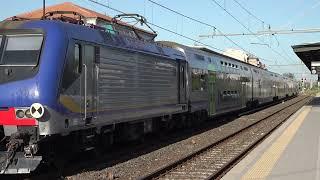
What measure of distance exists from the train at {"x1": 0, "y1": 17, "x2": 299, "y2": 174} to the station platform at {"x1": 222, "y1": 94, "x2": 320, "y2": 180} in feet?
9.95

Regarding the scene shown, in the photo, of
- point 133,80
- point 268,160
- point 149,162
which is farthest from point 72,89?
point 268,160

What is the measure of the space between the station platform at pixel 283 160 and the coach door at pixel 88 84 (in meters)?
3.03

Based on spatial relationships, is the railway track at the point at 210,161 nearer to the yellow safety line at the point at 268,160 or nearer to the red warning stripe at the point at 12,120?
the yellow safety line at the point at 268,160

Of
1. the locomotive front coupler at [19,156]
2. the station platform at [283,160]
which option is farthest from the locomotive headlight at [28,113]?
the station platform at [283,160]

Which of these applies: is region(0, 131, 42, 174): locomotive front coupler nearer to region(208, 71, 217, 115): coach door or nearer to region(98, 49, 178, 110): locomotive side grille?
region(98, 49, 178, 110): locomotive side grille

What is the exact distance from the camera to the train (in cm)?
911

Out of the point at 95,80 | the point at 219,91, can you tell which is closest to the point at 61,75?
the point at 95,80

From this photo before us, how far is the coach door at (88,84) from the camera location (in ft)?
34.0

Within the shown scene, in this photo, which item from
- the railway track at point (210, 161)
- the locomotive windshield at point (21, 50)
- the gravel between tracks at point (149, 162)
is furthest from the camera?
the railway track at point (210, 161)

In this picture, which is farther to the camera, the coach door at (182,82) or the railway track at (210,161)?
the coach door at (182,82)

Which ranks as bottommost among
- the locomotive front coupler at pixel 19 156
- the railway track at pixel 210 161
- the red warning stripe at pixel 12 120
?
the railway track at pixel 210 161

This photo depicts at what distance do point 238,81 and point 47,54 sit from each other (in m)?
21.4

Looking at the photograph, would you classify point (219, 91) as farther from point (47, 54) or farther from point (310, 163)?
point (47, 54)

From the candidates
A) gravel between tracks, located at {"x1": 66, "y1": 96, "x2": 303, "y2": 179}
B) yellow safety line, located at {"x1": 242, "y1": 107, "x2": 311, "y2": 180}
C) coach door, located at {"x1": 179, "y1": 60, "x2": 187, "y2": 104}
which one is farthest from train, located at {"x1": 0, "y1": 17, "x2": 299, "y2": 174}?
yellow safety line, located at {"x1": 242, "y1": 107, "x2": 311, "y2": 180}
